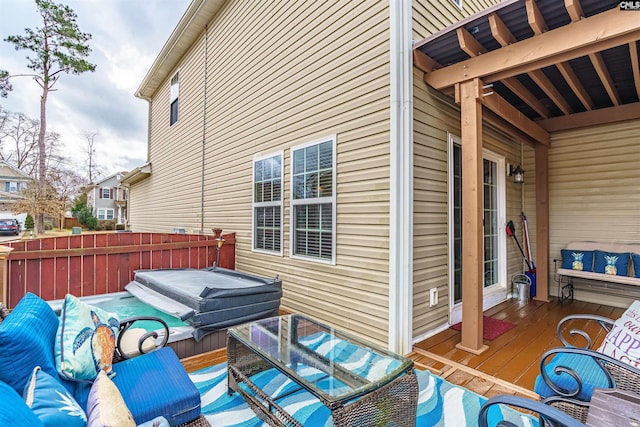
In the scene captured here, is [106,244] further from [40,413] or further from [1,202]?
[1,202]

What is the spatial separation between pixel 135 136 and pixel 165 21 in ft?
71.0

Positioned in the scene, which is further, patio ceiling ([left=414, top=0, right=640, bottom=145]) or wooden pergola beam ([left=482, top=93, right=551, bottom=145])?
wooden pergola beam ([left=482, top=93, right=551, bottom=145])

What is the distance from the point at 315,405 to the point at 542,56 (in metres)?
3.30

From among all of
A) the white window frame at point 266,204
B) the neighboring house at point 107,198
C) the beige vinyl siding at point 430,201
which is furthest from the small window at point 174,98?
the neighboring house at point 107,198

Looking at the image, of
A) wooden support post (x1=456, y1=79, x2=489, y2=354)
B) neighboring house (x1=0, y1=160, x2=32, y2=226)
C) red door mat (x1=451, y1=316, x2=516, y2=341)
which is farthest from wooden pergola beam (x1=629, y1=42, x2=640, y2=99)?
neighboring house (x1=0, y1=160, x2=32, y2=226)

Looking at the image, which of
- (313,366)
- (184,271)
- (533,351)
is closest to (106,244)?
(184,271)

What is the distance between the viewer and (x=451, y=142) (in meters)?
3.56

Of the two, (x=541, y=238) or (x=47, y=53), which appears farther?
(x=47, y=53)

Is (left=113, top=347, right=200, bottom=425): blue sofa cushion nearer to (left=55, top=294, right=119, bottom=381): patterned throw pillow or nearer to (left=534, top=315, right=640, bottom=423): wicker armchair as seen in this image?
(left=55, top=294, right=119, bottom=381): patterned throw pillow

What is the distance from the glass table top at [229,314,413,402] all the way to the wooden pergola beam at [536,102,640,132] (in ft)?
15.0

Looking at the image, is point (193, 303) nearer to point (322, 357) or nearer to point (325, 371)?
point (322, 357)

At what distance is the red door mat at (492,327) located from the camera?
10.9ft

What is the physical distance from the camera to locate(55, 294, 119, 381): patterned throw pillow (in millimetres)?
1512

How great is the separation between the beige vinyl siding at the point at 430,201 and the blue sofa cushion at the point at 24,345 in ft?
9.25
